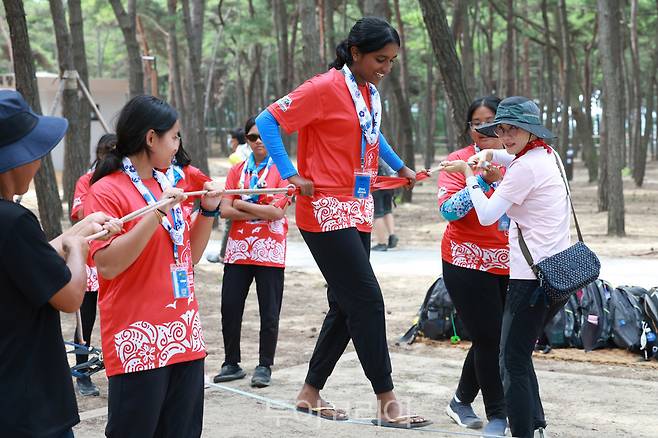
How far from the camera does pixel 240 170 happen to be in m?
7.21

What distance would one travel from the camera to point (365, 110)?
17.0 ft

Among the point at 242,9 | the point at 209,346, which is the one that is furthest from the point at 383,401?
the point at 242,9

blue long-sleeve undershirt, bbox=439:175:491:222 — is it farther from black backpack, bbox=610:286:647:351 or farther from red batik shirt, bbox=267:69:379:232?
black backpack, bbox=610:286:647:351

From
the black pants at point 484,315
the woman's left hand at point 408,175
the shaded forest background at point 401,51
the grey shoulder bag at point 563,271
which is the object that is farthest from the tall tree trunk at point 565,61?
the grey shoulder bag at point 563,271

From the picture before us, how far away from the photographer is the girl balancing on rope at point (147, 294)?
3660mm

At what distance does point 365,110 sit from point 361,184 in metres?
0.39

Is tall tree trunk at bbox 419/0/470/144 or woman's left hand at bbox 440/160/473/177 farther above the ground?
tall tree trunk at bbox 419/0/470/144

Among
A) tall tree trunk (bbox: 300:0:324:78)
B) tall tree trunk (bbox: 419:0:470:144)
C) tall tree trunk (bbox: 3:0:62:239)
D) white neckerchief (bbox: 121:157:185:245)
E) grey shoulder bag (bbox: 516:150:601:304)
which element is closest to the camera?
white neckerchief (bbox: 121:157:185:245)

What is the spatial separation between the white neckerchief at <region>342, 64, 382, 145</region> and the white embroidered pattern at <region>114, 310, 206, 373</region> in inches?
71.1

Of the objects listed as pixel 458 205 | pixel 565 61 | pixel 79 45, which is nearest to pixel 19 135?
pixel 458 205

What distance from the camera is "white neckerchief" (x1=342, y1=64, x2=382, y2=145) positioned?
5152 mm

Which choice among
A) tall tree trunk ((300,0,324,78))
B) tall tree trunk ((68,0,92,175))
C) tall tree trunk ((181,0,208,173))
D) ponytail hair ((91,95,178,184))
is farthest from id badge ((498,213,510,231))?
tall tree trunk ((181,0,208,173))

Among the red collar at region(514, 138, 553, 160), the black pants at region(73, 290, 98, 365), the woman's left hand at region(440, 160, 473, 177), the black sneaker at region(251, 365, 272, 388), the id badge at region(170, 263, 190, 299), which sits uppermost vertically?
the red collar at region(514, 138, 553, 160)

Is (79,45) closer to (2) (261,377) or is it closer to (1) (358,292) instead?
(2) (261,377)
